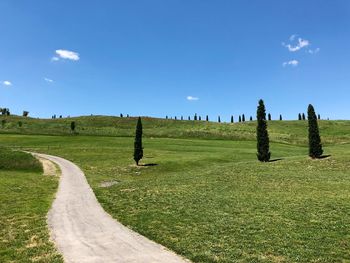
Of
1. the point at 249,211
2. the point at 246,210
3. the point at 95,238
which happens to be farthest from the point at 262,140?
the point at 95,238

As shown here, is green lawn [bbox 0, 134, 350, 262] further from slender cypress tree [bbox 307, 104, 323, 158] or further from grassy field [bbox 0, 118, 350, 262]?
slender cypress tree [bbox 307, 104, 323, 158]

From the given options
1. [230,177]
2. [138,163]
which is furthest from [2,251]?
[138,163]

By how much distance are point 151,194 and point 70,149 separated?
57.3m

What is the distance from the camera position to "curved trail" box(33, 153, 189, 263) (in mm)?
15047

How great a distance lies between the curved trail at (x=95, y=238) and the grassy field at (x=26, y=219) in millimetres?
629

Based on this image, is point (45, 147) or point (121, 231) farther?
point (45, 147)

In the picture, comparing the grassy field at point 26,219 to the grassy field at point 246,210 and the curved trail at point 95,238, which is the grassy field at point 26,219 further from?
the grassy field at point 246,210

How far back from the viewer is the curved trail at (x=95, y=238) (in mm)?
15047

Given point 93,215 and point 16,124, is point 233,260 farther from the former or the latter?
point 16,124

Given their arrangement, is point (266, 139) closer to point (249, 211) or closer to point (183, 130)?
point (249, 211)

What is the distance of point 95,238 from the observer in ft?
59.4

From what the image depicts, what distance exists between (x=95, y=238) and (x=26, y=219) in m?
7.64

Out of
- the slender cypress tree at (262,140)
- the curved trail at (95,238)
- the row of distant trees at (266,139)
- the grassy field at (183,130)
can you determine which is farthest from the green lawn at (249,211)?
the grassy field at (183,130)

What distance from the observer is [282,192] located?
104 feet
